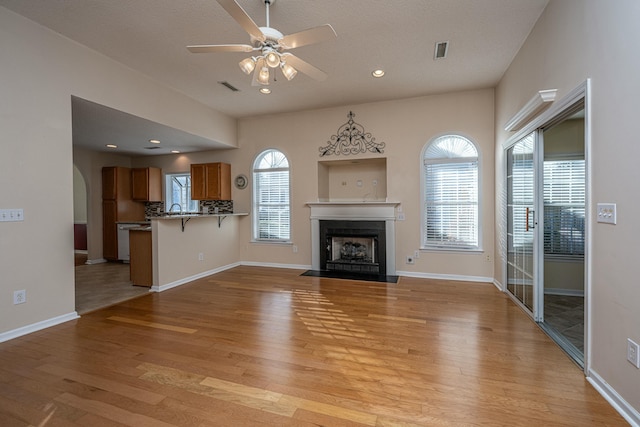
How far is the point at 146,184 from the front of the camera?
22.1 ft

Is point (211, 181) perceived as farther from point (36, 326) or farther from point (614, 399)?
point (614, 399)

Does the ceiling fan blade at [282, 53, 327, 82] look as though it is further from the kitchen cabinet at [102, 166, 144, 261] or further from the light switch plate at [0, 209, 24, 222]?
the kitchen cabinet at [102, 166, 144, 261]

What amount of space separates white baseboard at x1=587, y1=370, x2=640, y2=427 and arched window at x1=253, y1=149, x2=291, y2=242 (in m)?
4.60

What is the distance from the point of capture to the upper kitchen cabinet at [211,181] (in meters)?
5.93

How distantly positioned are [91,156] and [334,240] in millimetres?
5843

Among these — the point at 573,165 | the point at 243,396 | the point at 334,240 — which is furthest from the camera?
the point at 334,240

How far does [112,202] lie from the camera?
6.66 metres

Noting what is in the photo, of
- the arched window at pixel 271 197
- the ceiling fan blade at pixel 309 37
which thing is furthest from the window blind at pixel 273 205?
the ceiling fan blade at pixel 309 37

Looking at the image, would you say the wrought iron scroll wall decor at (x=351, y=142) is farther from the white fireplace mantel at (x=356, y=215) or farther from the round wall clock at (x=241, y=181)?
the round wall clock at (x=241, y=181)

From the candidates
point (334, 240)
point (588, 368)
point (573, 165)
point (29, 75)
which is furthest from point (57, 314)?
point (573, 165)

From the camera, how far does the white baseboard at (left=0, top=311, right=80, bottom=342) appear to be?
8.79 ft

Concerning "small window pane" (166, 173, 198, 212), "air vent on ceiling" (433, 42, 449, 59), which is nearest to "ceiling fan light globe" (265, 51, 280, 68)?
"air vent on ceiling" (433, 42, 449, 59)

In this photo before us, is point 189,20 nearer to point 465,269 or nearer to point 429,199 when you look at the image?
point 429,199

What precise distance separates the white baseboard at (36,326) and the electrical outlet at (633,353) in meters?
4.72
